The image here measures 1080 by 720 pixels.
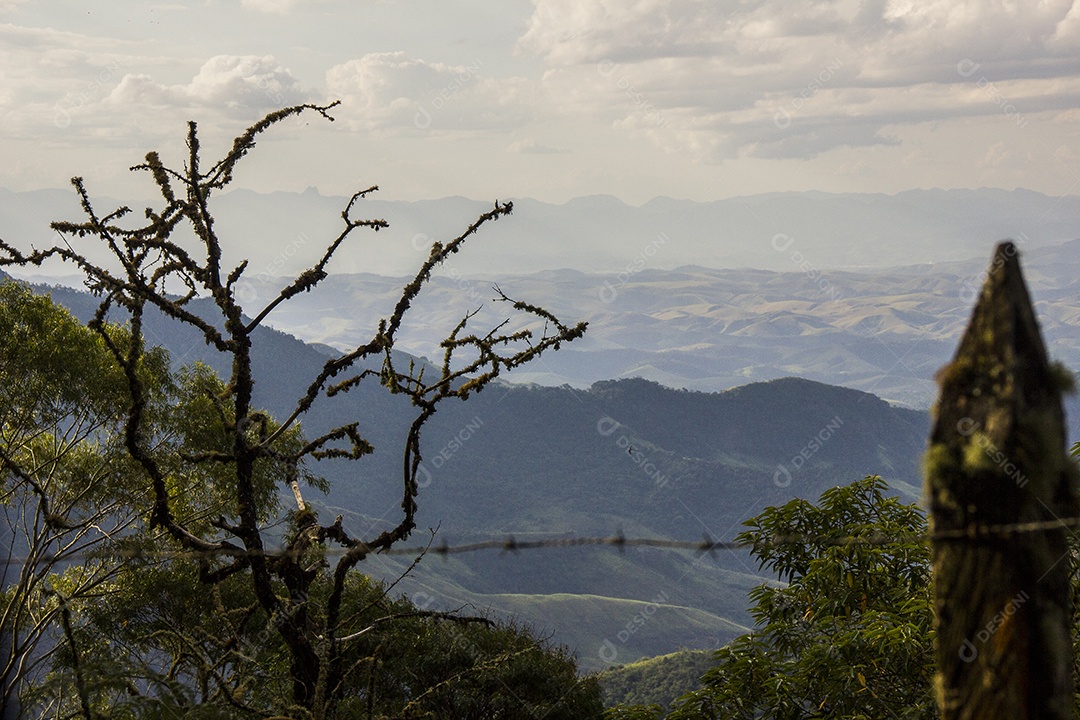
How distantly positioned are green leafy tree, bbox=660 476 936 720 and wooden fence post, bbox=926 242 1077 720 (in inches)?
178

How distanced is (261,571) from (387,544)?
98cm

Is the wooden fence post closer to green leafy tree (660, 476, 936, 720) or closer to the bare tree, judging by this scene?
the bare tree

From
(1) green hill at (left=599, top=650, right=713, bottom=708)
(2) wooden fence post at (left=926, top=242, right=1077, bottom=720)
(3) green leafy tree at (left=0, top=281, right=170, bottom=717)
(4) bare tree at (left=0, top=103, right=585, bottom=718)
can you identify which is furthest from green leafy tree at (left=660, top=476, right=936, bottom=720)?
(1) green hill at (left=599, top=650, right=713, bottom=708)

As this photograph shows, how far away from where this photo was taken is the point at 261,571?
21.0ft

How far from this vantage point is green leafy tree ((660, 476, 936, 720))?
25.3 feet

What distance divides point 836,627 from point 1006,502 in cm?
677

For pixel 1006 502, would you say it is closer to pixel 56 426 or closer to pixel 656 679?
pixel 56 426

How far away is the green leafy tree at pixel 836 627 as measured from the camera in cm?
770

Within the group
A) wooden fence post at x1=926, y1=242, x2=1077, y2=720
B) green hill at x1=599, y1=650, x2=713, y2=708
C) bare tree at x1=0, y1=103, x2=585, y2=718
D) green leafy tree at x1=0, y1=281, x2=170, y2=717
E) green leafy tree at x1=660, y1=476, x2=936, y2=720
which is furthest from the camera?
green hill at x1=599, y1=650, x2=713, y2=708

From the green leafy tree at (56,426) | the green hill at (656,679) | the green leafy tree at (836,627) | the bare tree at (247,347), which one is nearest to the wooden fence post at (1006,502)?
the bare tree at (247,347)

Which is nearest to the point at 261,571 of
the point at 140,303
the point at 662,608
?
the point at 140,303

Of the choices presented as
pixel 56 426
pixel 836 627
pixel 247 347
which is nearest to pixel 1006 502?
pixel 247 347

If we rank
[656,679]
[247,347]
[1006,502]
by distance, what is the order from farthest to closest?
[656,679] < [247,347] < [1006,502]

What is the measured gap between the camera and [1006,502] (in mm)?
2203
